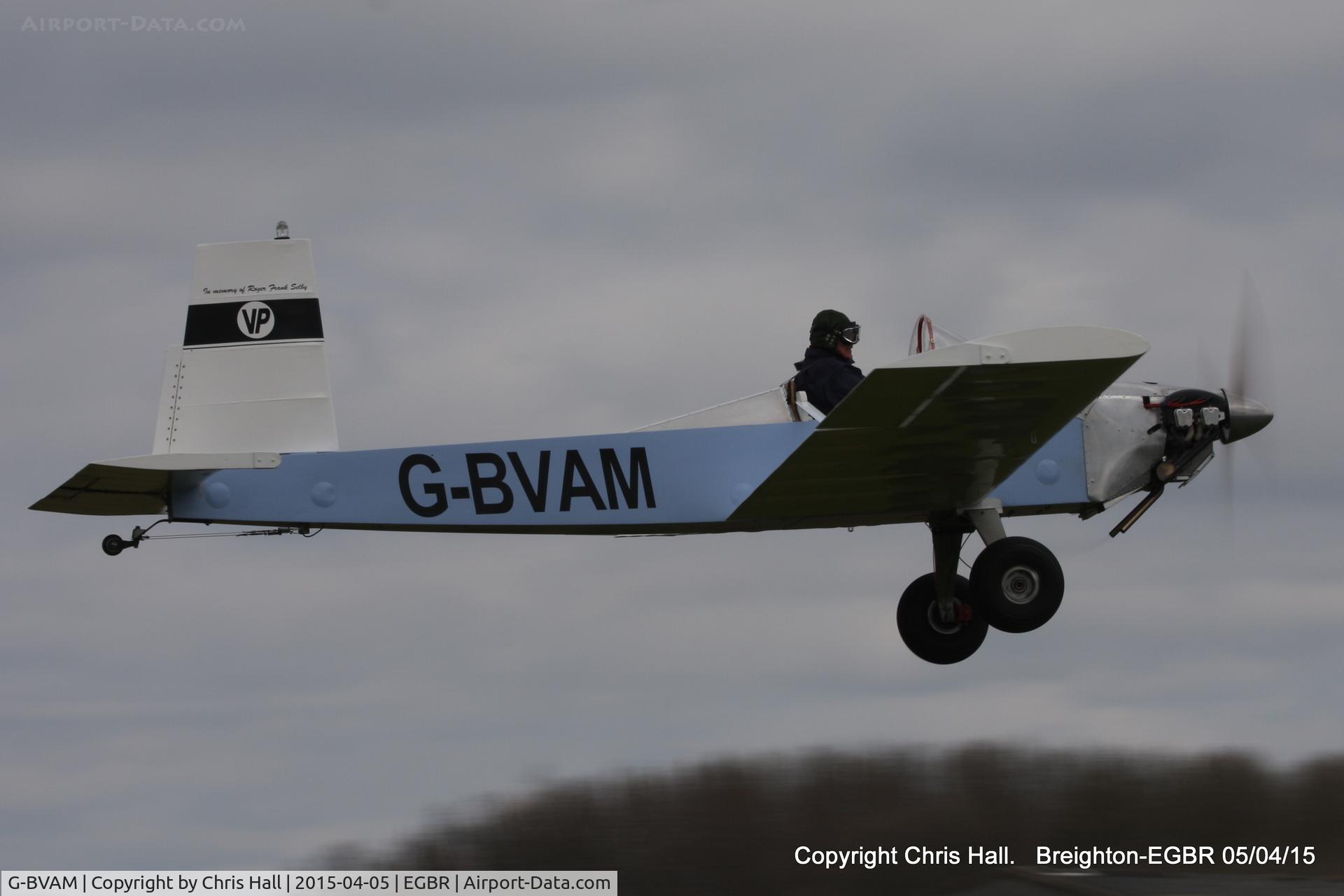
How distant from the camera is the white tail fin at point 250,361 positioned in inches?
426

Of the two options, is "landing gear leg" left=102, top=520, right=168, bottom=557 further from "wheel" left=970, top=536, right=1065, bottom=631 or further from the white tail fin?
"wheel" left=970, top=536, right=1065, bottom=631

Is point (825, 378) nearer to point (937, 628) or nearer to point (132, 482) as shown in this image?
point (937, 628)

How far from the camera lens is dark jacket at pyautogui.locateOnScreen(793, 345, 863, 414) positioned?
1106 centimetres

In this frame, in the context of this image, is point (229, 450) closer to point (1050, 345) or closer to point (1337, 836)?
point (1050, 345)

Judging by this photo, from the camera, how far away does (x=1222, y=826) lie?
14375 millimetres

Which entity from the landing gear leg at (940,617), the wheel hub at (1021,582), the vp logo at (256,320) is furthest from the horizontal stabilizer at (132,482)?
the wheel hub at (1021,582)

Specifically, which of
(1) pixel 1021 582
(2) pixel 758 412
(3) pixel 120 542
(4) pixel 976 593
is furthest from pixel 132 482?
(1) pixel 1021 582

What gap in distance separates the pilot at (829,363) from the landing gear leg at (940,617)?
1526 millimetres

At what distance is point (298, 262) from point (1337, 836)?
11.2 meters

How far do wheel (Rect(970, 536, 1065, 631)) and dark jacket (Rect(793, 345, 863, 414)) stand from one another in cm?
163

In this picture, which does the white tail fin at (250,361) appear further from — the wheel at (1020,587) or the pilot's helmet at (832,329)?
the wheel at (1020,587)

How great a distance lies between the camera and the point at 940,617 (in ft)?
39.0

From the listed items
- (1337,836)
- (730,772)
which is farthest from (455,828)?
(1337,836)

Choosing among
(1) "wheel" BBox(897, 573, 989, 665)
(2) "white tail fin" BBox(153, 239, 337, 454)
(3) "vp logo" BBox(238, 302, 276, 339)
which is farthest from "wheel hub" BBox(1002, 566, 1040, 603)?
(3) "vp logo" BBox(238, 302, 276, 339)
